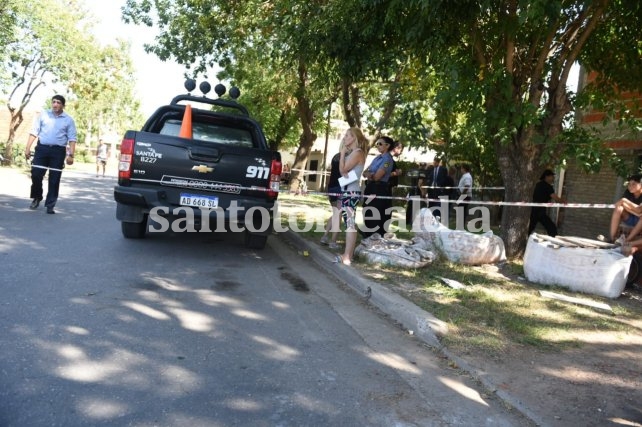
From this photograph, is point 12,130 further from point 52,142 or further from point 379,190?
point 379,190

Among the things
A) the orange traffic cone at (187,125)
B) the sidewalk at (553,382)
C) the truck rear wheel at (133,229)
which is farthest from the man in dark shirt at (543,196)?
the truck rear wheel at (133,229)

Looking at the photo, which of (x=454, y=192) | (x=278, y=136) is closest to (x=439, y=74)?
(x=454, y=192)

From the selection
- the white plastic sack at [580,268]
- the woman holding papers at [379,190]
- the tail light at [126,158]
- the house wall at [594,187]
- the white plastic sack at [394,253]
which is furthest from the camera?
the house wall at [594,187]

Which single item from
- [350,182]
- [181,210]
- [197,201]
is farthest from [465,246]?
[181,210]

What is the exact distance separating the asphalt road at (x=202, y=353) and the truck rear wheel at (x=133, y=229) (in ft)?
3.89

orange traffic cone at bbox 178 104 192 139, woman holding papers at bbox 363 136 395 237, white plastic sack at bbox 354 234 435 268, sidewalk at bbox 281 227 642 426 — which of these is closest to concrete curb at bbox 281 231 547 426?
sidewalk at bbox 281 227 642 426

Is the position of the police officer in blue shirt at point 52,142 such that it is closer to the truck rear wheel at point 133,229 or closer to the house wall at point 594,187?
the truck rear wheel at point 133,229

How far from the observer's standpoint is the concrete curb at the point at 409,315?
3.50m

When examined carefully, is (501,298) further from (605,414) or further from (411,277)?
(605,414)

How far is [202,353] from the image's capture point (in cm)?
379

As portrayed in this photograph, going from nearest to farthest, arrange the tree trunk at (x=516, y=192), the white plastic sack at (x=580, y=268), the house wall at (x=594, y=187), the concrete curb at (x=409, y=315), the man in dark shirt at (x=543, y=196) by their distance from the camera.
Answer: the concrete curb at (x=409, y=315) → the white plastic sack at (x=580, y=268) → the tree trunk at (x=516, y=192) → the man in dark shirt at (x=543, y=196) → the house wall at (x=594, y=187)

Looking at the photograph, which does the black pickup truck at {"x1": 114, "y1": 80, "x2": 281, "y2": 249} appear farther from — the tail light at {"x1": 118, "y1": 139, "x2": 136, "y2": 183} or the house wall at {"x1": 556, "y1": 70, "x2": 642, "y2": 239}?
the house wall at {"x1": 556, "y1": 70, "x2": 642, "y2": 239}

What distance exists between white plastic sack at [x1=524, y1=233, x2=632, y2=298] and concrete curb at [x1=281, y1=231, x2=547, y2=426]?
2266 mm

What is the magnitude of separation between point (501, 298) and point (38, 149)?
320 inches
